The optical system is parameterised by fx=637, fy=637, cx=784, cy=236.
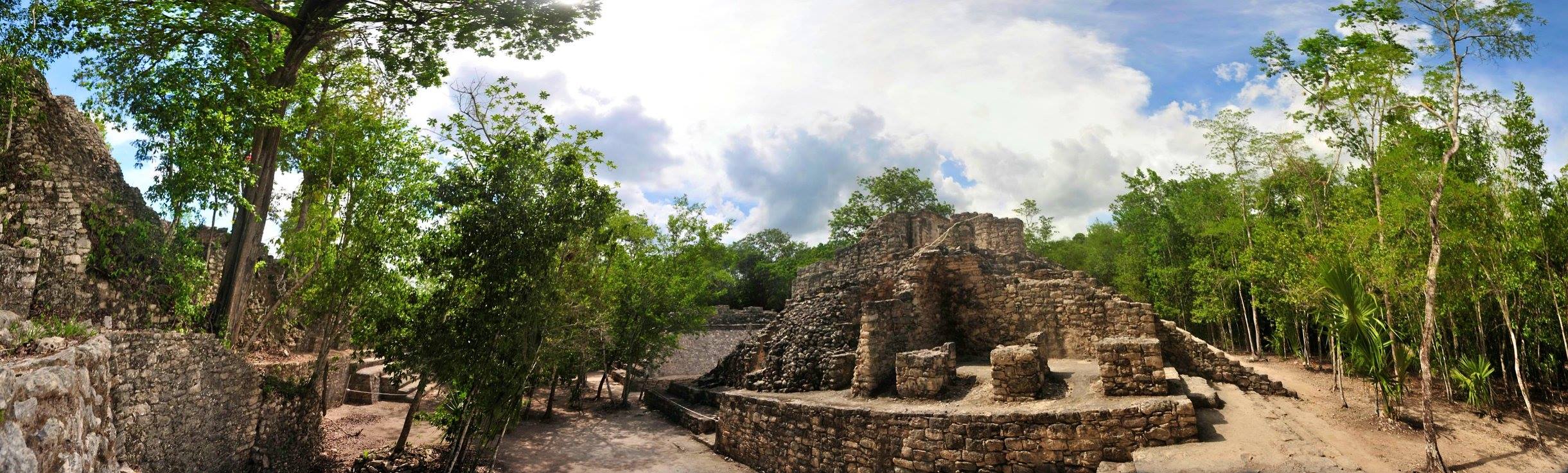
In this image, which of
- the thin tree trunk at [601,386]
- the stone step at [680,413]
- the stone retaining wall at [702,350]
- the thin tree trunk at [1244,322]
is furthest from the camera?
the stone retaining wall at [702,350]

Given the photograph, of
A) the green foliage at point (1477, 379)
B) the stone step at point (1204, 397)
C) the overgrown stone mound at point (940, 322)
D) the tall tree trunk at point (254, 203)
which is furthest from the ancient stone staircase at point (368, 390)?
the green foliage at point (1477, 379)

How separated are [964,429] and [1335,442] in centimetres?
413

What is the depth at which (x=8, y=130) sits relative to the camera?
7273 mm

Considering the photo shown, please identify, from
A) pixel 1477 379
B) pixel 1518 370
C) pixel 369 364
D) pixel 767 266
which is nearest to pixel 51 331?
pixel 369 364

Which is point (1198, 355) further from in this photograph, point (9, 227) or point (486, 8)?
point (9, 227)

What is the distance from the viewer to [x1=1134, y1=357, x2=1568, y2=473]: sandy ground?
655 cm

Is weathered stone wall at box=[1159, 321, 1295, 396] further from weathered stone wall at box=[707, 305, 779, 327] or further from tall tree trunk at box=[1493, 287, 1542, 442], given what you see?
weathered stone wall at box=[707, 305, 779, 327]

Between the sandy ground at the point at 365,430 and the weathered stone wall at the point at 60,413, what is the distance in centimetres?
537

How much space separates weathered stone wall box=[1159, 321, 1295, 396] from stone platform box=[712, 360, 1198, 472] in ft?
4.30

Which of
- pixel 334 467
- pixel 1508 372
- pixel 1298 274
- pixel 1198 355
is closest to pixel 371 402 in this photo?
pixel 334 467

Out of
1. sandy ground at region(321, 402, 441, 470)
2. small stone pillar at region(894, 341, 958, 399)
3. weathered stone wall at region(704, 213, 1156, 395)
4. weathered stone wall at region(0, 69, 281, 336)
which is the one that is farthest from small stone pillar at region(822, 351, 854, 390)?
weathered stone wall at region(0, 69, 281, 336)

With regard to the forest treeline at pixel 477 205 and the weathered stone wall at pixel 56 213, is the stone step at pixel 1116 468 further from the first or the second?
the weathered stone wall at pixel 56 213

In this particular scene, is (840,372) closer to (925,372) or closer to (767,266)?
(925,372)

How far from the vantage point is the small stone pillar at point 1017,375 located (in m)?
8.98
